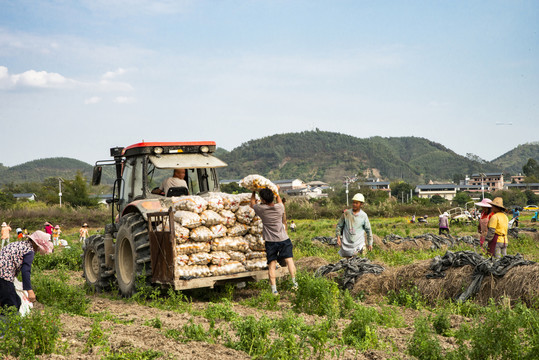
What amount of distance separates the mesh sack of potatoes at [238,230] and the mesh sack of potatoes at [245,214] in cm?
7

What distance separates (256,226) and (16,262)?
12.0ft

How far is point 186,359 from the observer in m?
5.05

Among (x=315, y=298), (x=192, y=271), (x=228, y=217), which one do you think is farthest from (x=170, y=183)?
(x=315, y=298)

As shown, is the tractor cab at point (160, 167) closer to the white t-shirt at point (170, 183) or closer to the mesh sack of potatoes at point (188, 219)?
the white t-shirt at point (170, 183)

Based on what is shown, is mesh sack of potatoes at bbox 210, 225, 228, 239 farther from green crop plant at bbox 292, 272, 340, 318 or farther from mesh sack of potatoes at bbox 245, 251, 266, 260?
green crop plant at bbox 292, 272, 340, 318

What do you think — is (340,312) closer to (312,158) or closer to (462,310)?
(462,310)

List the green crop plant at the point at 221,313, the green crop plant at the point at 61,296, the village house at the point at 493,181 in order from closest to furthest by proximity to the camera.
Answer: the green crop plant at the point at 221,313, the green crop plant at the point at 61,296, the village house at the point at 493,181

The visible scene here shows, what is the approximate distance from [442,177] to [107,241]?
19518cm

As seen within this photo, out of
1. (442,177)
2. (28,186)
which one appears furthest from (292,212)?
(442,177)

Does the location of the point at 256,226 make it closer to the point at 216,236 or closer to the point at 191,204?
the point at 216,236

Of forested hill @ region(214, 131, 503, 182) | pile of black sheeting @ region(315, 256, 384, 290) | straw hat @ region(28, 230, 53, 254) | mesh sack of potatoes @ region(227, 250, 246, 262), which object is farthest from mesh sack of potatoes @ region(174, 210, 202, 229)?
forested hill @ region(214, 131, 503, 182)

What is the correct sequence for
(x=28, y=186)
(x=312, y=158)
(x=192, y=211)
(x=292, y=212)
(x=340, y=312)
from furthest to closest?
1. (x=312, y=158)
2. (x=28, y=186)
3. (x=292, y=212)
4. (x=192, y=211)
5. (x=340, y=312)

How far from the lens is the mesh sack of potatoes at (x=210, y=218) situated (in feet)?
26.6

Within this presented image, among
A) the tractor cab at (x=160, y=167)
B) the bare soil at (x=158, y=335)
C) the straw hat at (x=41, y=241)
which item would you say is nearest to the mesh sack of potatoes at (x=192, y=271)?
the bare soil at (x=158, y=335)
